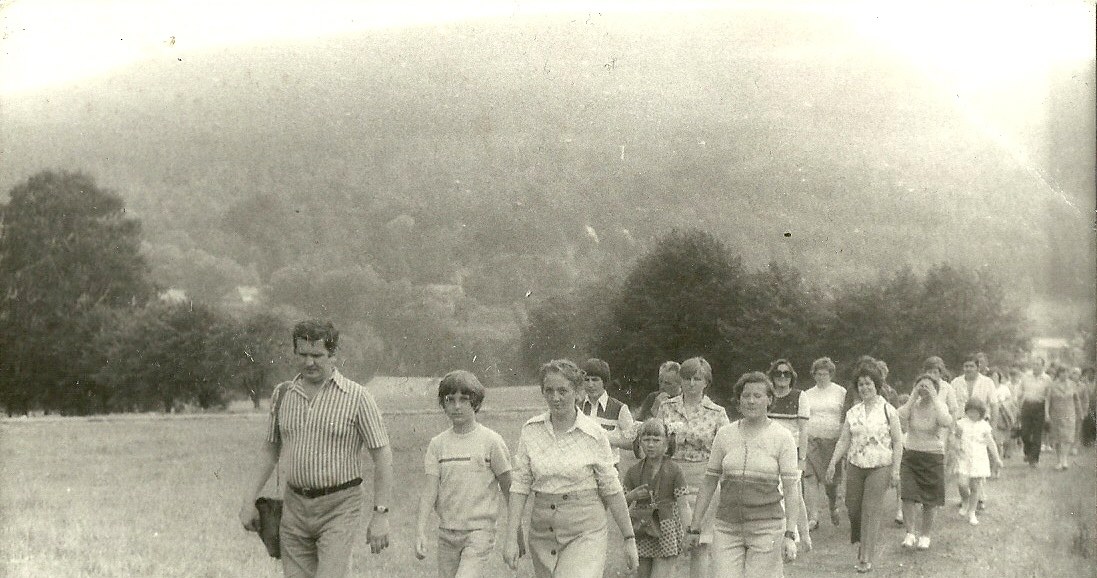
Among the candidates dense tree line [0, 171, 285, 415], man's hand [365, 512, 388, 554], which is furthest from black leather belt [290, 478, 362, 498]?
dense tree line [0, 171, 285, 415]

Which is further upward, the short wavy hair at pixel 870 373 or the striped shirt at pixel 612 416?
the short wavy hair at pixel 870 373

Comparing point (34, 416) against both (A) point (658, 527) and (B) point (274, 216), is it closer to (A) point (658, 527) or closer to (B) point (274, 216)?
(B) point (274, 216)

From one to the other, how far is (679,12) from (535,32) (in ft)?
5.73

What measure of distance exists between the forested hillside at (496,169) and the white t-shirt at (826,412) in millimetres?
3179

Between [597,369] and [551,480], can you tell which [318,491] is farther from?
[597,369]

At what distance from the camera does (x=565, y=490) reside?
5.32 metres

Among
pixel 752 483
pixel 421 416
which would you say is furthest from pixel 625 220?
pixel 752 483

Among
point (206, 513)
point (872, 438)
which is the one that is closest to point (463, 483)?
point (872, 438)

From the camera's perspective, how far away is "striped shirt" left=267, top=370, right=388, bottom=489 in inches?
207

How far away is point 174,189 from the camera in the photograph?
13.0 metres

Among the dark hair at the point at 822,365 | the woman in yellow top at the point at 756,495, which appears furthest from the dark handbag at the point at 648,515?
the dark hair at the point at 822,365

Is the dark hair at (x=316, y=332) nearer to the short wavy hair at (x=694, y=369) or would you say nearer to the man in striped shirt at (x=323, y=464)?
the man in striped shirt at (x=323, y=464)

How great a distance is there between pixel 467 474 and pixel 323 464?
2.47ft

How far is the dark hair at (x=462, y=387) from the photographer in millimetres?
5480
